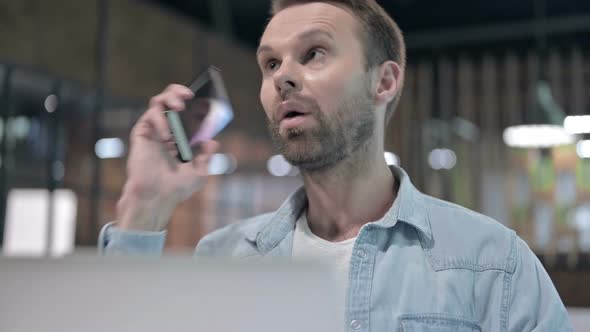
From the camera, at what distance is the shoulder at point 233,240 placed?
122 cm

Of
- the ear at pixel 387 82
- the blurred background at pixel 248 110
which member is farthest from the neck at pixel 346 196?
the blurred background at pixel 248 110

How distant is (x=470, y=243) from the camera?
1.07 m

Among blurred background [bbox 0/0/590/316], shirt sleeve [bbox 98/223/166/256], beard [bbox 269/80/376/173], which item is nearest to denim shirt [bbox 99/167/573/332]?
shirt sleeve [bbox 98/223/166/256]

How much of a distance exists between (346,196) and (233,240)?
25 centimetres

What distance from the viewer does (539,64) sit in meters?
6.01

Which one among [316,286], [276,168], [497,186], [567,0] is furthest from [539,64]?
[316,286]

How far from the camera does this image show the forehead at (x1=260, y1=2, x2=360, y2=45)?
44.5 inches

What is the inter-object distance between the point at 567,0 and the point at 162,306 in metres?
6.08

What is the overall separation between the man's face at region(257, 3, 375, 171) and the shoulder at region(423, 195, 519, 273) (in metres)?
0.21

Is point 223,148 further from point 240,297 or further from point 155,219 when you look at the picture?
point 240,297

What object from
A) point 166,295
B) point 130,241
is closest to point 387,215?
point 130,241

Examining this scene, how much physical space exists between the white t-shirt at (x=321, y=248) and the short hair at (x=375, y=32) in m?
0.28

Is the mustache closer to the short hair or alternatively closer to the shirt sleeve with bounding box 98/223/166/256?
the short hair

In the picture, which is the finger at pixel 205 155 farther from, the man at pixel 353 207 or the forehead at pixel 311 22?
the forehead at pixel 311 22
